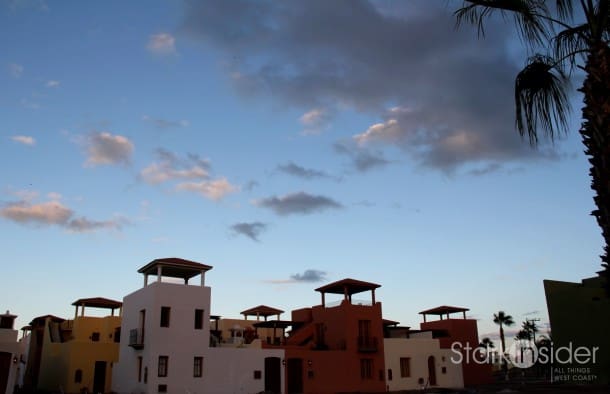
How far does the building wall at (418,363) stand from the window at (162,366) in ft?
59.9

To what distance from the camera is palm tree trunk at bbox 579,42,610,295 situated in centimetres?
719

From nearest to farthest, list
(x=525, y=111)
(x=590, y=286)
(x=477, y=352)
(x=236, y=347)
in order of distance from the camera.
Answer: (x=525, y=111), (x=590, y=286), (x=236, y=347), (x=477, y=352)

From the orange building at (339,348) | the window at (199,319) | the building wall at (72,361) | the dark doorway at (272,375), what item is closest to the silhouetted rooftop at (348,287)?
the orange building at (339,348)

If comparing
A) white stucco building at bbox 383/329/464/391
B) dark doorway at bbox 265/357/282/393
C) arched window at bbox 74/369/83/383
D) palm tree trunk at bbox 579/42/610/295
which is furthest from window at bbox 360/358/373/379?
palm tree trunk at bbox 579/42/610/295

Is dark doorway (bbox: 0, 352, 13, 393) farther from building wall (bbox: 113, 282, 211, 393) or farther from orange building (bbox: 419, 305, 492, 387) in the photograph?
orange building (bbox: 419, 305, 492, 387)

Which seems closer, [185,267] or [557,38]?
[557,38]

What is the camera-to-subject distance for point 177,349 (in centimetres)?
3114

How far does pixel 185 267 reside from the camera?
32969 millimetres

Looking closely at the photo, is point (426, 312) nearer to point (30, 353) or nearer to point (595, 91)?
point (30, 353)

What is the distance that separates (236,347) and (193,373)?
4.60 m

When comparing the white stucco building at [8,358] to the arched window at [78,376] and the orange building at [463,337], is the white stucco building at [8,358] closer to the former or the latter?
the arched window at [78,376]

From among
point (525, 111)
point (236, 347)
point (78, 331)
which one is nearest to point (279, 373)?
point (236, 347)

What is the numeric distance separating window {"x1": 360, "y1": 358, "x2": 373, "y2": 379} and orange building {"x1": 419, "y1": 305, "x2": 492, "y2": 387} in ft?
36.1

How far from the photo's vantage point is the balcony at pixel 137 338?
31.8 metres
